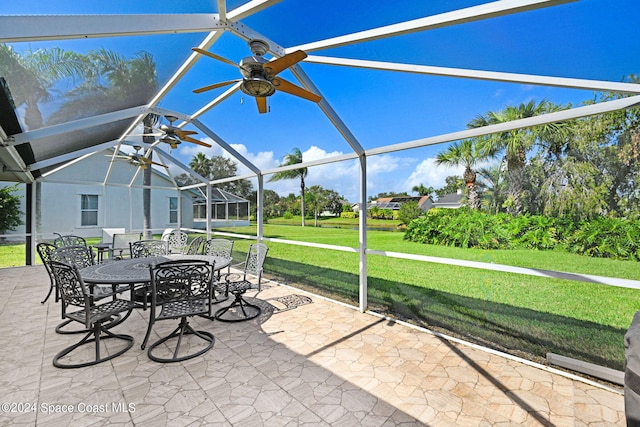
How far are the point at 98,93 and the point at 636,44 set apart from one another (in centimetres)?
548

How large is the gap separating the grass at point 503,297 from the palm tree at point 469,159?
804mm

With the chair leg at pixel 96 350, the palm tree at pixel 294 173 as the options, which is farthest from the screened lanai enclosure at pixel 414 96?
the chair leg at pixel 96 350

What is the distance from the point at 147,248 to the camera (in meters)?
5.88

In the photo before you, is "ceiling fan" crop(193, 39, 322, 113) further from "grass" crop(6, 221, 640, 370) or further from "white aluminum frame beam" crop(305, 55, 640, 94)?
"grass" crop(6, 221, 640, 370)

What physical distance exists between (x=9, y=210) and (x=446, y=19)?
12.9m

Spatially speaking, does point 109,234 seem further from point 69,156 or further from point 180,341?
point 180,341

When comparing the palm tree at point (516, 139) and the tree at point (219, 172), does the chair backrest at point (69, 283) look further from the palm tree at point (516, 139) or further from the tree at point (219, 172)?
the tree at point (219, 172)

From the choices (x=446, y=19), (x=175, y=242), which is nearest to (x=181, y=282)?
(x=446, y=19)

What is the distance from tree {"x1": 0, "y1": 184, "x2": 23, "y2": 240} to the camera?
8.85m

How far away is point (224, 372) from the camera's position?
266cm

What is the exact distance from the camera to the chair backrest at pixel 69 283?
Answer: 9.20 ft

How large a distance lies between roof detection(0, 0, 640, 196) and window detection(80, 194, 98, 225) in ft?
15.2

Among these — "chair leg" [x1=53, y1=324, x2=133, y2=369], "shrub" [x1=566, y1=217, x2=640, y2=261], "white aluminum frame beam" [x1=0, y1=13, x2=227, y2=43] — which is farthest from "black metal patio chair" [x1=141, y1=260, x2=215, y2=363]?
"shrub" [x1=566, y1=217, x2=640, y2=261]

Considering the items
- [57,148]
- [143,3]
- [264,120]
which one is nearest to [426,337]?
[143,3]
